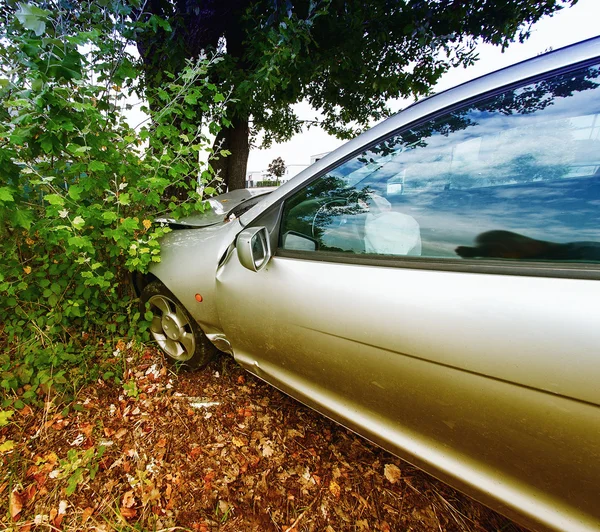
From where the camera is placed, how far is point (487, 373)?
2.89 ft

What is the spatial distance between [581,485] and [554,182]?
904 mm

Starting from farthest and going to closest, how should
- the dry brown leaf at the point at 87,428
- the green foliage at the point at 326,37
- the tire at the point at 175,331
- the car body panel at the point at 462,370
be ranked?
the green foliage at the point at 326,37
the tire at the point at 175,331
the dry brown leaf at the point at 87,428
the car body panel at the point at 462,370

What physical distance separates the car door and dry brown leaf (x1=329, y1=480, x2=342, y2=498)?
45 cm

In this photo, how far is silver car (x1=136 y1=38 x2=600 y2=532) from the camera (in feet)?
2.68

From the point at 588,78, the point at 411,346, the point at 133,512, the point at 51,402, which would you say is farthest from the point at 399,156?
the point at 51,402

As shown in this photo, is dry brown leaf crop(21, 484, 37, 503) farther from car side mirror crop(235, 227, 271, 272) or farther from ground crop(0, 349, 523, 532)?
car side mirror crop(235, 227, 271, 272)

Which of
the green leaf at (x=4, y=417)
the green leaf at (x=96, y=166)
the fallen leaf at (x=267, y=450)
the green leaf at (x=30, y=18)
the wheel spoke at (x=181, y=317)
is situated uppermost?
the green leaf at (x=30, y=18)

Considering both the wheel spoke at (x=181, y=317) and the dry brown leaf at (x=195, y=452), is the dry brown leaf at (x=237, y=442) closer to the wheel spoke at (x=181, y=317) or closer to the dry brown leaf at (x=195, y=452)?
the dry brown leaf at (x=195, y=452)

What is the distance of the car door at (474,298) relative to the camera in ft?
2.65

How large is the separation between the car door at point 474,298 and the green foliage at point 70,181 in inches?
51.9

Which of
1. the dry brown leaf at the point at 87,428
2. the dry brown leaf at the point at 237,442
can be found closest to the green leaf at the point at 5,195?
the dry brown leaf at the point at 87,428

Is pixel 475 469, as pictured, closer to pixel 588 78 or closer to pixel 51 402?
pixel 588 78

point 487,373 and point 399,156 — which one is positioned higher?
point 399,156

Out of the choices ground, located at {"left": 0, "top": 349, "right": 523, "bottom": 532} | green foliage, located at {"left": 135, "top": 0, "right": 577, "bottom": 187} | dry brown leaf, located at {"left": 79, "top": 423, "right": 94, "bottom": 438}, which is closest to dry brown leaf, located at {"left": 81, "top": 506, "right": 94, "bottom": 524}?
ground, located at {"left": 0, "top": 349, "right": 523, "bottom": 532}
